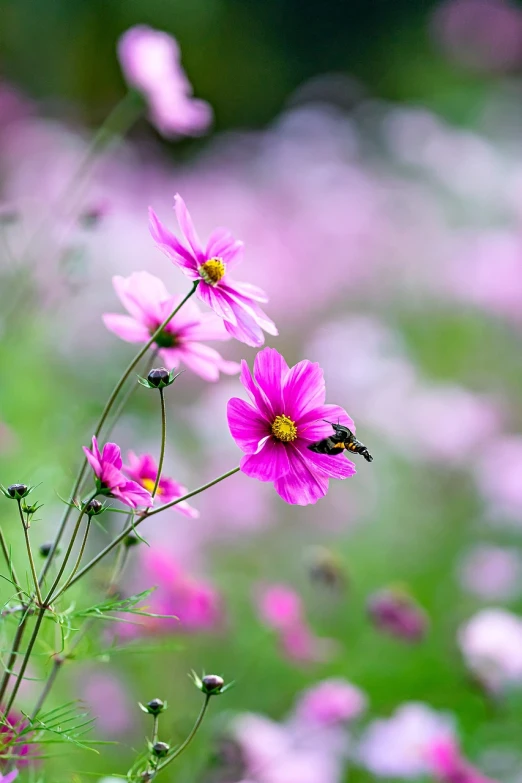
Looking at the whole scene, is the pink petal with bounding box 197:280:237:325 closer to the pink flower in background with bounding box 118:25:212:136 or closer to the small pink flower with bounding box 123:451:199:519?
the small pink flower with bounding box 123:451:199:519

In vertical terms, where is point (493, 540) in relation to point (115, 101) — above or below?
below

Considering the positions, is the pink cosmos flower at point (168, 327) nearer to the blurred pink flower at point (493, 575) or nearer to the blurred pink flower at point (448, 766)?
the blurred pink flower at point (448, 766)

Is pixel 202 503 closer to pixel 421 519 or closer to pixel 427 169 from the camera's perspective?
pixel 421 519

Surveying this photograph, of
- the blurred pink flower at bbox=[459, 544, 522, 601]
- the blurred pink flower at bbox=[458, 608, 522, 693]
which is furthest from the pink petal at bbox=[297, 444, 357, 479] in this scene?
the blurred pink flower at bbox=[459, 544, 522, 601]

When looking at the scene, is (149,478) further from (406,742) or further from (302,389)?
(406,742)

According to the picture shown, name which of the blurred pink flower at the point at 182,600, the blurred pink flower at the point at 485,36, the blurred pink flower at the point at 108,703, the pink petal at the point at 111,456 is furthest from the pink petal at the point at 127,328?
the blurred pink flower at the point at 485,36

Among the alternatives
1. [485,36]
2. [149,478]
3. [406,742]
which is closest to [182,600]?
[406,742]

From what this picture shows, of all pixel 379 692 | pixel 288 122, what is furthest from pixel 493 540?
pixel 288 122
